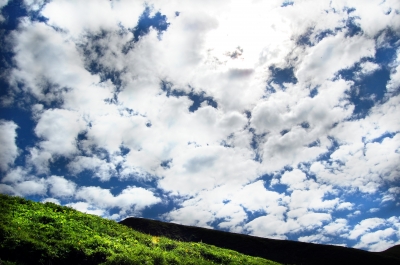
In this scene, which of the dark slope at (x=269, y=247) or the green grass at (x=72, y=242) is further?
the dark slope at (x=269, y=247)

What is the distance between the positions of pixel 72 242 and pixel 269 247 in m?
27.3

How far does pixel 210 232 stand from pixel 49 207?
872 inches

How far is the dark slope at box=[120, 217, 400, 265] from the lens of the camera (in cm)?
3366

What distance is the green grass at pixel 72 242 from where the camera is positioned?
14.4 metres

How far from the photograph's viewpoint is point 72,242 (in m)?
16.3

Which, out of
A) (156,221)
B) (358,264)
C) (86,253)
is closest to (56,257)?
(86,253)

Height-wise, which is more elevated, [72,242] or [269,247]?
[269,247]

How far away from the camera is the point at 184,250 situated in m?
20.9

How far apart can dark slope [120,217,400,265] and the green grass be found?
1319cm

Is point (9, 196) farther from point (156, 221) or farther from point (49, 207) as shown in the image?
point (156, 221)

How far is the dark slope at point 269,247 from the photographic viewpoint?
33.7 m

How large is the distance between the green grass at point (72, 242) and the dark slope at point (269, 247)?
13.2 metres

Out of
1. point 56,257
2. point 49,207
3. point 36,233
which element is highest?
point 49,207

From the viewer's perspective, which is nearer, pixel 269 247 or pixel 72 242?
pixel 72 242
